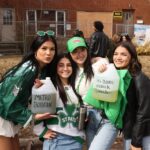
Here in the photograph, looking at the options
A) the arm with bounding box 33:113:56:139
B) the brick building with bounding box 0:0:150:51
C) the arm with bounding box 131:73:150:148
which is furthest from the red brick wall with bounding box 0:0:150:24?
the arm with bounding box 131:73:150:148

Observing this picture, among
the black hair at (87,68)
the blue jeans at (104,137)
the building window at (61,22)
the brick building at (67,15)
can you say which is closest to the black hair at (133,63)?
the black hair at (87,68)

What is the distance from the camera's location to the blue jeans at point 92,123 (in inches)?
157

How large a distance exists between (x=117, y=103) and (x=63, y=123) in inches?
21.1

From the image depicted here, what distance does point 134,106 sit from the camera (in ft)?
12.4

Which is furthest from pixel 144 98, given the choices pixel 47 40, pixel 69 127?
pixel 47 40

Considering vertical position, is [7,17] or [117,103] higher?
[7,17]

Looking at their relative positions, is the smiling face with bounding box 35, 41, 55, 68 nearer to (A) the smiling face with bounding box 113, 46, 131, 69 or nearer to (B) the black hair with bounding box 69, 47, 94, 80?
(B) the black hair with bounding box 69, 47, 94, 80

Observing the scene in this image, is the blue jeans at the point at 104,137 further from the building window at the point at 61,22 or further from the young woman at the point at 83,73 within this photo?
the building window at the point at 61,22

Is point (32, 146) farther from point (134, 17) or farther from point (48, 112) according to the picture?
point (134, 17)

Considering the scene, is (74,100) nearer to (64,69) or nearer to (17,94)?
(64,69)

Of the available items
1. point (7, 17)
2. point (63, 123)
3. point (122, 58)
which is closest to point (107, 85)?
point (122, 58)

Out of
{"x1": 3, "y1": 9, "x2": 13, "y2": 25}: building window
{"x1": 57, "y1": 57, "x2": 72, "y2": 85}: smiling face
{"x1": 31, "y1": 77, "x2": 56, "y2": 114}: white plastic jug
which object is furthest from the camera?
{"x1": 3, "y1": 9, "x2": 13, "y2": 25}: building window

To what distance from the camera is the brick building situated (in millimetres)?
25766

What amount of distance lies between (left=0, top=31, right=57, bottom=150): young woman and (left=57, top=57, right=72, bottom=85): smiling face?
0.08 meters
